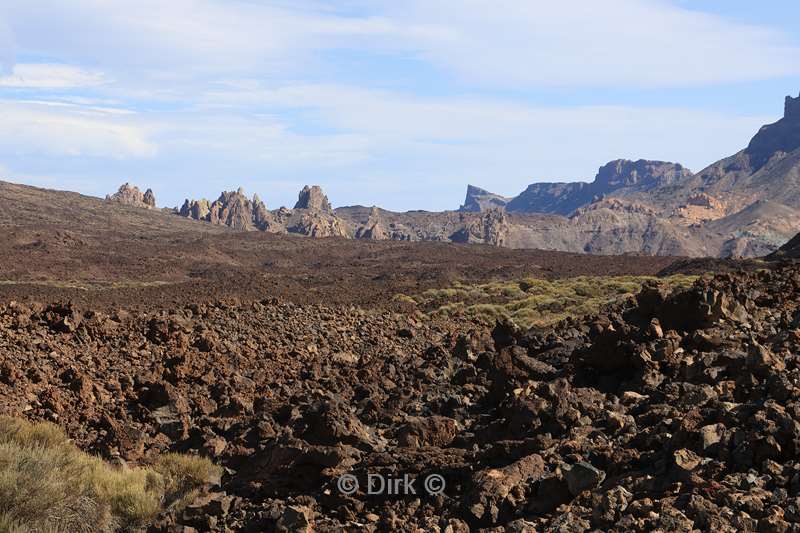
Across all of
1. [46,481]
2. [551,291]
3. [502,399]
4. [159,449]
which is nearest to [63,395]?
[159,449]

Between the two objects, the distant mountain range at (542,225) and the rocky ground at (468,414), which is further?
the distant mountain range at (542,225)

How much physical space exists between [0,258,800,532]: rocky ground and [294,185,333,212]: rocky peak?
148075mm

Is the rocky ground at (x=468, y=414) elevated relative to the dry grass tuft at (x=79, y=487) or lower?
elevated

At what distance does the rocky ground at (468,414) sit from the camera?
6746 mm

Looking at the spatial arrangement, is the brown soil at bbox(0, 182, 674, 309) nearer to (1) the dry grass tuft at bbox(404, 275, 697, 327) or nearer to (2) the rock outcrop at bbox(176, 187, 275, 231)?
(1) the dry grass tuft at bbox(404, 275, 697, 327)

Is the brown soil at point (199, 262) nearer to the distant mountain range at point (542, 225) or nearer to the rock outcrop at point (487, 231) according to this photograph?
the distant mountain range at point (542, 225)

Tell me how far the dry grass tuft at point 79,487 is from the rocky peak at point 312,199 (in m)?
156

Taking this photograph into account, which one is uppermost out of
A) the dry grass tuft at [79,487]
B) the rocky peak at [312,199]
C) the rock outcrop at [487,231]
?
the rocky peak at [312,199]

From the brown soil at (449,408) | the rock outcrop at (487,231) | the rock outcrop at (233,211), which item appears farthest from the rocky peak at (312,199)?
the brown soil at (449,408)

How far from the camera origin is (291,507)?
7781 millimetres

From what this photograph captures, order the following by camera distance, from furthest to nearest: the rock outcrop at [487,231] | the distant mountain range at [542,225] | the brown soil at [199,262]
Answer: the distant mountain range at [542,225], the rock outcrop at [487,231], the brown soil at [199,262]

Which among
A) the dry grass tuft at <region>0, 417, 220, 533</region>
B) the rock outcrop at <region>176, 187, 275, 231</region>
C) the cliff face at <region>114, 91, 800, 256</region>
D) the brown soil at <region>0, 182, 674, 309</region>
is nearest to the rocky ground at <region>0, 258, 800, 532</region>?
the dry grass tuft at <region>0, 417, 220, 533</region>

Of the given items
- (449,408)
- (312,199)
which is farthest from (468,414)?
(312,199)

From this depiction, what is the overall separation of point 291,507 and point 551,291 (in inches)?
1358
